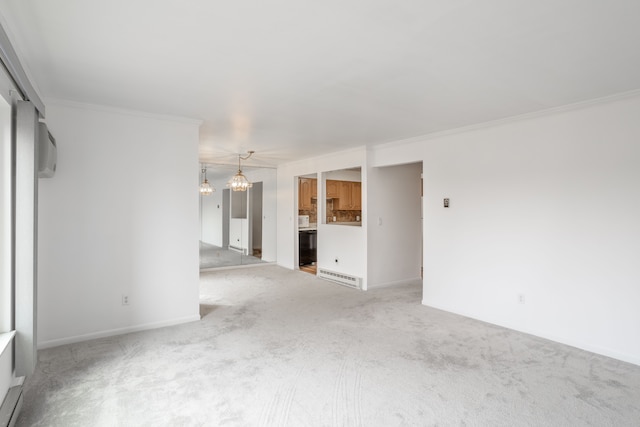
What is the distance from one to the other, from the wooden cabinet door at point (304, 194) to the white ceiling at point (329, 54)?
12.7 feet

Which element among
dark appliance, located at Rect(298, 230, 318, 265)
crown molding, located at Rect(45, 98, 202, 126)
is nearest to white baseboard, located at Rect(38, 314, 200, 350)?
crown molding, located at Rect(45, 98, 202, 126)

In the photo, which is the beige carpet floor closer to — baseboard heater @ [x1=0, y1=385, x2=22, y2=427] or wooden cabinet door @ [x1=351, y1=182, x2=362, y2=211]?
baseboard heater @ [x1=0, y1=385, x2=22, y2=427]

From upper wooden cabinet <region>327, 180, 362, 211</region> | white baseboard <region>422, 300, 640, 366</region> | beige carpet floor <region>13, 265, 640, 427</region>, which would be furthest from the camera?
upper wooden cabinet <region>327, 180, 362, 211</region>

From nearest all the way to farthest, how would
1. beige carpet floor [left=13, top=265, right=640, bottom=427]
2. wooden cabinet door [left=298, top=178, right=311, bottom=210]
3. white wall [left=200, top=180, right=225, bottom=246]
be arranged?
beige carpet floor [left=13, top=265, right=640, bottom=427] → white wall [left=200, top=180, right=225, bottom=246] → wooden cabinet door [left=298, top=178, right=311, bottom=210]

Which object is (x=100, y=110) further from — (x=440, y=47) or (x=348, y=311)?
(x=348, y=311)

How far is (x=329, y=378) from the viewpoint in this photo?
2795 mm

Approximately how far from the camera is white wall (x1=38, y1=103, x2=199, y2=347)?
3.45 m

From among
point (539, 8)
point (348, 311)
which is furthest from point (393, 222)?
point (539, 8)

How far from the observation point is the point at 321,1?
180 cm

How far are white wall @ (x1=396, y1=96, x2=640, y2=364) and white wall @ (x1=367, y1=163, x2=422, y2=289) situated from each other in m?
1.16

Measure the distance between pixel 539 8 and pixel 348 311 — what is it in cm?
373

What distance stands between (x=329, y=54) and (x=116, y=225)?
285cm

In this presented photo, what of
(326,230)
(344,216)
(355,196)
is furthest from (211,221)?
(355,196)

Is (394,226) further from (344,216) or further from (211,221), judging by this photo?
(211,221)
